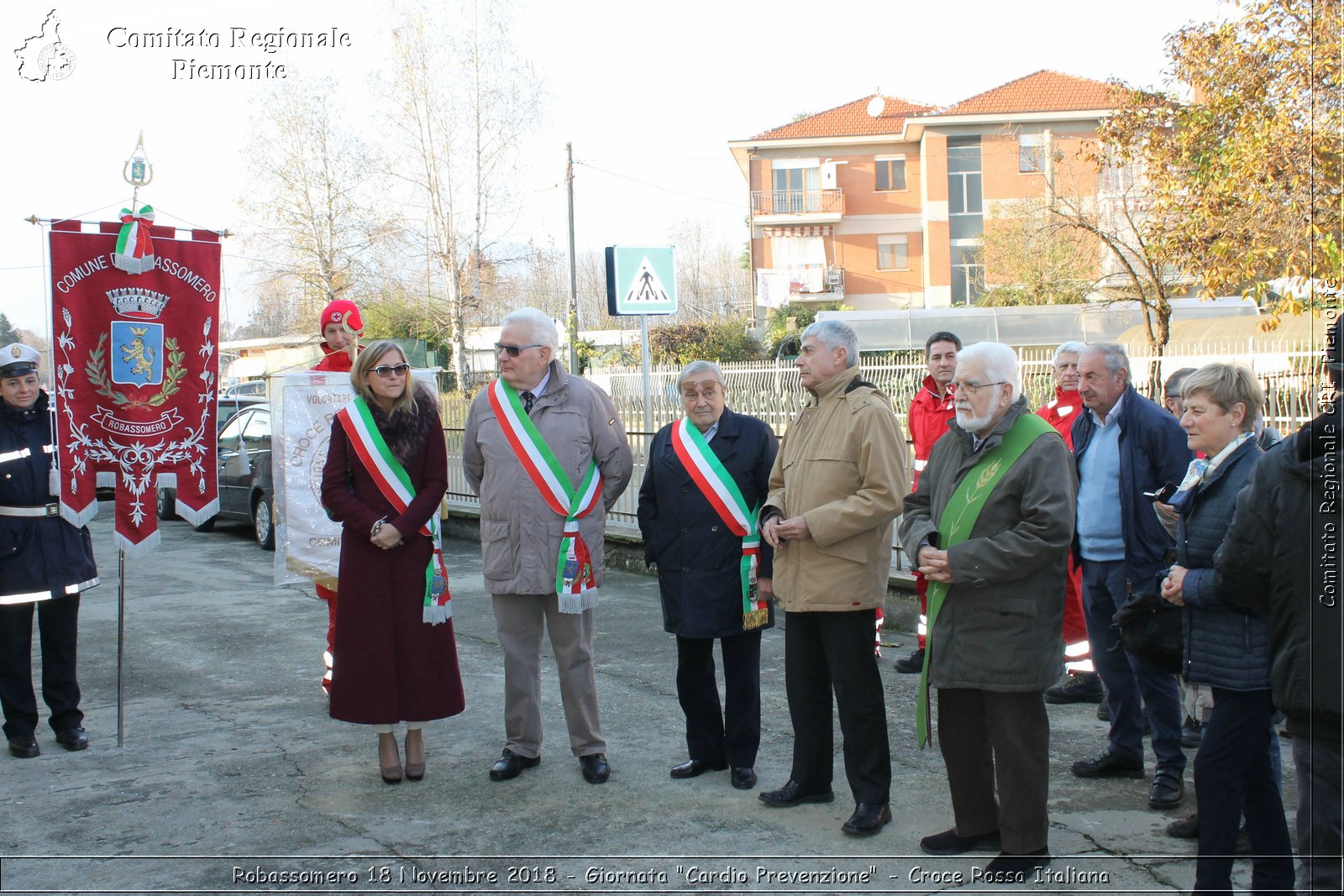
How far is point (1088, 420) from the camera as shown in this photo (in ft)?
17.9

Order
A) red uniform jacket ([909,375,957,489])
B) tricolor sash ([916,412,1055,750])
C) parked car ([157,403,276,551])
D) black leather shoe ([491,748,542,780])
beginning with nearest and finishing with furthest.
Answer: tricolor sash ([916,412,1055,750]), black leather shoe ([491,748,542,780]), red uniform jacket ([909,375,957,489]), parked car ([157,403,276,551])

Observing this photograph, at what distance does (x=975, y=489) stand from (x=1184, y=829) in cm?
157

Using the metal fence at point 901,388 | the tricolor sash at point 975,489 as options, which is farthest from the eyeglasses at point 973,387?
the metal fence at point 901,388

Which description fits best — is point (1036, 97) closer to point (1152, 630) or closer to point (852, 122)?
point (852, 122)

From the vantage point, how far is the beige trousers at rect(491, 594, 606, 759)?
5.27 meters

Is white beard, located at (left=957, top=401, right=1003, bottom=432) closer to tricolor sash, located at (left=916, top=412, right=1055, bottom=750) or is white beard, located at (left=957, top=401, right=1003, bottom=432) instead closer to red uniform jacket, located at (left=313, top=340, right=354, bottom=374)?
tricolor sash, located at (left=916, top=412, right=1055, bottom=750)

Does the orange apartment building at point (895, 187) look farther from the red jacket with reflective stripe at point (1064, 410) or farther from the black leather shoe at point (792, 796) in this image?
the black leather shoe at point (792, 796)

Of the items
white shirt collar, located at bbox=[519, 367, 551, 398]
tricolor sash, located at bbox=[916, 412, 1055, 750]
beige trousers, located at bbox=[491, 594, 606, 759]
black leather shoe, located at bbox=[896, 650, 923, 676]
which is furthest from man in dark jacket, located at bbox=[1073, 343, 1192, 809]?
white shirt collar, located at bbox=[519, 367, 551, 398]

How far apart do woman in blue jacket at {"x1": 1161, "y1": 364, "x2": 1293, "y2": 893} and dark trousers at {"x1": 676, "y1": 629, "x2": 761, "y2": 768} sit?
1.95 metres

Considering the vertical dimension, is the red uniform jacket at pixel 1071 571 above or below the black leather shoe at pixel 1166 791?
above

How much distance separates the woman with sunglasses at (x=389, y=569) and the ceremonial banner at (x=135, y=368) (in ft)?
4.18

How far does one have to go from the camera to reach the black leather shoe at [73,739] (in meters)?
5.73

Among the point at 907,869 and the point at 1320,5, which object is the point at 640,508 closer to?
the point at 907,869

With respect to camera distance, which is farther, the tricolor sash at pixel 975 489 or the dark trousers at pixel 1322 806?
the tricolor sash at pixel 975 489
